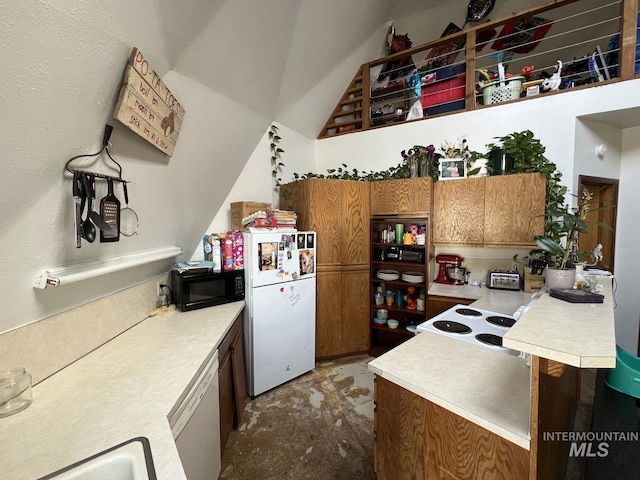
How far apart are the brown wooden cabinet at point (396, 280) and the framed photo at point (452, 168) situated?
482 mm

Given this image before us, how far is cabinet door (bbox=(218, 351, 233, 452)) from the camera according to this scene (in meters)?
1.60

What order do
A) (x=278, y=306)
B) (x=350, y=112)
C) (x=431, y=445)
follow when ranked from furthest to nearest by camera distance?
(x=350, y=112), (x=278, y=306), (x=431, y=445)

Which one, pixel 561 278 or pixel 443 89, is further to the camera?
pixel 443 89

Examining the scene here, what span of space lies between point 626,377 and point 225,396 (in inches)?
96.2

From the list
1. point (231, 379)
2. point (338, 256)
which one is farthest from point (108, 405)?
point (338, 256)

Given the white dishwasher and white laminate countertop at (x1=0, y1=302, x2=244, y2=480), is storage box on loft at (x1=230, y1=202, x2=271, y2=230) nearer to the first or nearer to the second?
white laminate countertop at (x1=0, y1=302, x2=244, y2=480)

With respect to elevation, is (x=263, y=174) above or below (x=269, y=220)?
above

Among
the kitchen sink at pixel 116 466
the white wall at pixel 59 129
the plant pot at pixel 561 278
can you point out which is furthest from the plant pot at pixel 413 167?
Result: the kitchen sink at pixel 116 466

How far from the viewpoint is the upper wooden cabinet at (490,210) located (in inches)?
91.4

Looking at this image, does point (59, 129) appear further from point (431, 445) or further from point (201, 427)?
point (431, 445)

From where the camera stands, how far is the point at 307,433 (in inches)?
75.8

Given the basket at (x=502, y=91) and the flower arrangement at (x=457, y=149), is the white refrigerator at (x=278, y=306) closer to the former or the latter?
the flower arrangement at (x=457, y=149)

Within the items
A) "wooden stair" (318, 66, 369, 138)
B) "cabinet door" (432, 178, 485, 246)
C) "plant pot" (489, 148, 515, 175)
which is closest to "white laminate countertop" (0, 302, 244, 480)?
"cabinet door" (432, 178, 485, 246)

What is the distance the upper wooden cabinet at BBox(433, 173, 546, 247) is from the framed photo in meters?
0.09
